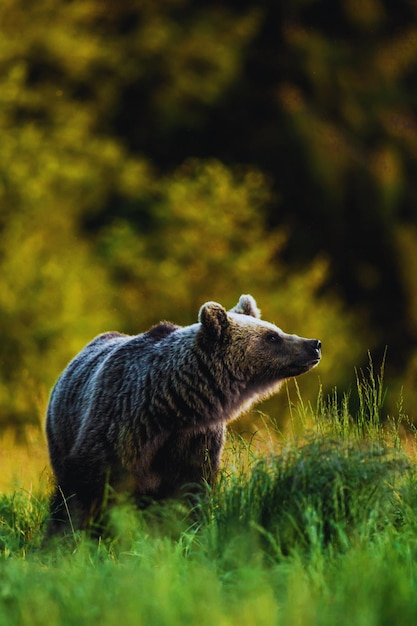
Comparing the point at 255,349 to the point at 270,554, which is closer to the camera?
the point at 270,554

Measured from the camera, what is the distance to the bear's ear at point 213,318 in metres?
6.00

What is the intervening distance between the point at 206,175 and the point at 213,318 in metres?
11.8

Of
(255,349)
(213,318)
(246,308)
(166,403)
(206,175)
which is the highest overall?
(206,175)

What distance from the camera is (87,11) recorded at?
19.4m

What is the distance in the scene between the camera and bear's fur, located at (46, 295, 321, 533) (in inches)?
225

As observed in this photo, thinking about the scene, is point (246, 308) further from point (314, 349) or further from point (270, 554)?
point (270, 554)

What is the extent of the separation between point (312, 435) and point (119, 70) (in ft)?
52.6

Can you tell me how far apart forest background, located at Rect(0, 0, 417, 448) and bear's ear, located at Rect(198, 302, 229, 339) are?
28.1 ft

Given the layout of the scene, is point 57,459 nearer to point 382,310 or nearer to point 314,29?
point 382,310

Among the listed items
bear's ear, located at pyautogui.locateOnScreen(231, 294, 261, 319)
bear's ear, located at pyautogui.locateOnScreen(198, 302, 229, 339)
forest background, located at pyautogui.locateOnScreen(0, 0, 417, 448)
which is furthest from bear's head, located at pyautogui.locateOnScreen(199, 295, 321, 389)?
forest background, located at pyautogui.locateOnScreen(0, 0, 417, 448)

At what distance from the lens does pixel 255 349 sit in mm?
6172

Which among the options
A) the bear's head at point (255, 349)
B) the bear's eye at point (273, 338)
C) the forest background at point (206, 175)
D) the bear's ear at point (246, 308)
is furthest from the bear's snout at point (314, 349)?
the forest background at point (206, 175)

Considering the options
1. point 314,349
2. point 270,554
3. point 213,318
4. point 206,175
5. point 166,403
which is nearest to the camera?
point 270,554

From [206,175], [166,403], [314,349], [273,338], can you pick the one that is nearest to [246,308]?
[273,338]
